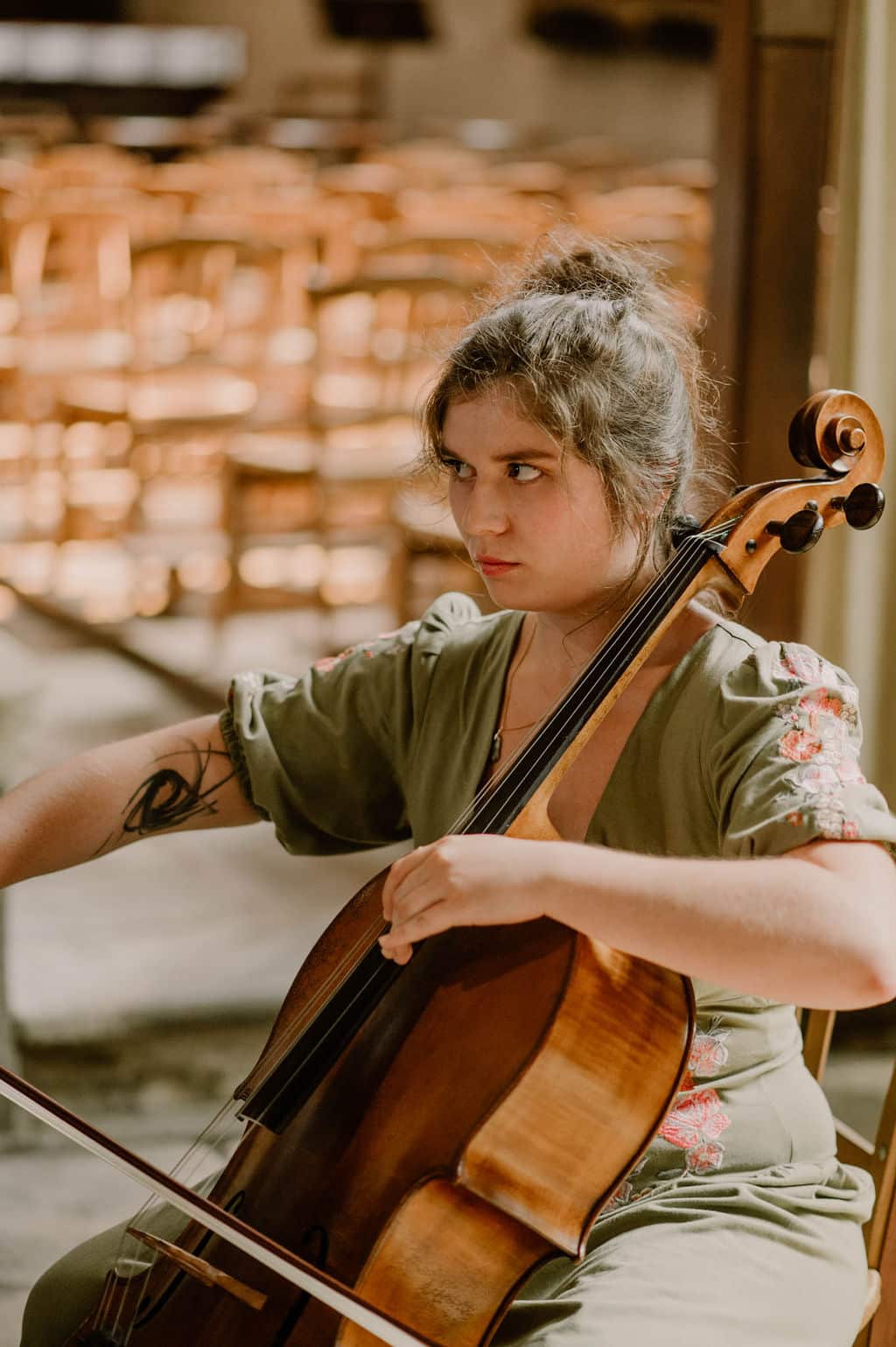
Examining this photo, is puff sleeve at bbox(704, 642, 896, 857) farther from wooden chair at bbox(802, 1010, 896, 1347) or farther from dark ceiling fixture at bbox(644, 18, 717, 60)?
dark ceiling fixture at bbox(644, 18, 717, 60)

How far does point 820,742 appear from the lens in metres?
1.02

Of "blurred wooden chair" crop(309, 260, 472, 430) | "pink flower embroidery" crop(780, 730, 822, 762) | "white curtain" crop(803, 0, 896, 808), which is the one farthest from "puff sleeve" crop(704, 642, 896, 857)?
"blurred wooden chair" crop(309, 260, 472, 430)

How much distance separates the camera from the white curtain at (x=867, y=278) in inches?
81.0

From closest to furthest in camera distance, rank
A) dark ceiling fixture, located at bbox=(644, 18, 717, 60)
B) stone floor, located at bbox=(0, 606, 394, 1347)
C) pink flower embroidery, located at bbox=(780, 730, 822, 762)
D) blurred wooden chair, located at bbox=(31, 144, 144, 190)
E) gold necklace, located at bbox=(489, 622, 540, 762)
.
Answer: pink flower embroidery, located at bbox=(780, 730, 822, 762) → gold necklace, located at bbox=(489, 622, 540, 762) → stone floor, located at bbox=(0, 606, 394, 1347) → blurred wooden chair, located at bbox=(31, 144, 144, 190) → dark ceiling fixture, located at bbox=(644, 18, 717, 60)

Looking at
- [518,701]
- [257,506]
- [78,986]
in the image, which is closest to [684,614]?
[518,701]

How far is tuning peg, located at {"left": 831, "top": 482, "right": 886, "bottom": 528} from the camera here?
3.52ft

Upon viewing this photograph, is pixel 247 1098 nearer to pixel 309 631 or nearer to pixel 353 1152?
pixel 353 1152

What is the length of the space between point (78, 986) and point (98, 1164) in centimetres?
44

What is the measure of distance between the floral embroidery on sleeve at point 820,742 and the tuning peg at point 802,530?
0.09 m

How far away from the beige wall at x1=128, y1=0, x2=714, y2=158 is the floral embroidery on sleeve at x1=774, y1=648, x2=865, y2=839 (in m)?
9.80

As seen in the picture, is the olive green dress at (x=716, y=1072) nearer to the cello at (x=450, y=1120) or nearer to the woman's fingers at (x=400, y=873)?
the cello at (x=450, y=1120)

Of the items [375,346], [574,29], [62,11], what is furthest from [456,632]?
[574,29]

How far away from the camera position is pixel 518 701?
1.24m

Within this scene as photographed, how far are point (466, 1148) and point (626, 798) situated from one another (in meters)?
0.33
